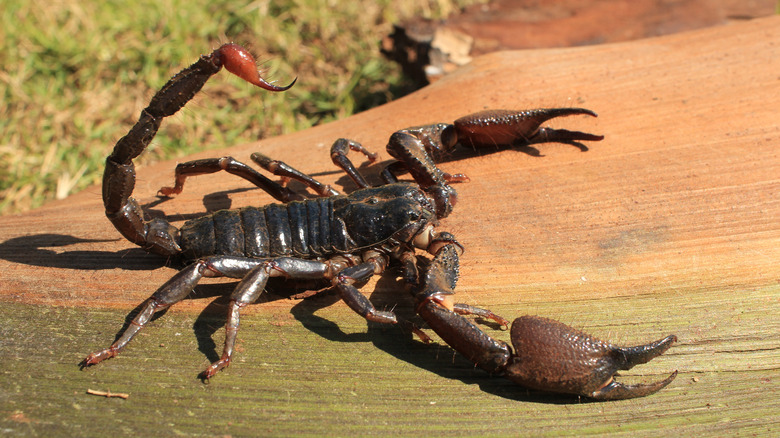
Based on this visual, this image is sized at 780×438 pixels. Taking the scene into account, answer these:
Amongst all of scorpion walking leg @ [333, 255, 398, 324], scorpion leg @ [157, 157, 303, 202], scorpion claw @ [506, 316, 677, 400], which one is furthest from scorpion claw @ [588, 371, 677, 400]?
scorpion leg @ [157, 157, 303, 202]

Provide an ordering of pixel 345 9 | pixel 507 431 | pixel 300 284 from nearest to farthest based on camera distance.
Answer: pixel 507 431
pixel 300 284
pixel 345 9

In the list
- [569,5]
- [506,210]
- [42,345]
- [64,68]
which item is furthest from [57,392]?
[569,5]

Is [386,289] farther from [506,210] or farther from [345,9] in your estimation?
[345,9]

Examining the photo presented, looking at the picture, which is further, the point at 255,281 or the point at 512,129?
the point at 512,129

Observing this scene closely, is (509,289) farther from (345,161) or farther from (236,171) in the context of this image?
(236,171)

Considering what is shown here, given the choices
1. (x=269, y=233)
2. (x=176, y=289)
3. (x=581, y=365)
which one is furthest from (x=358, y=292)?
(x=581, y=365)

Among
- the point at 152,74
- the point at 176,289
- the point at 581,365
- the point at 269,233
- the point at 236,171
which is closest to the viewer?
the point at 581,365
